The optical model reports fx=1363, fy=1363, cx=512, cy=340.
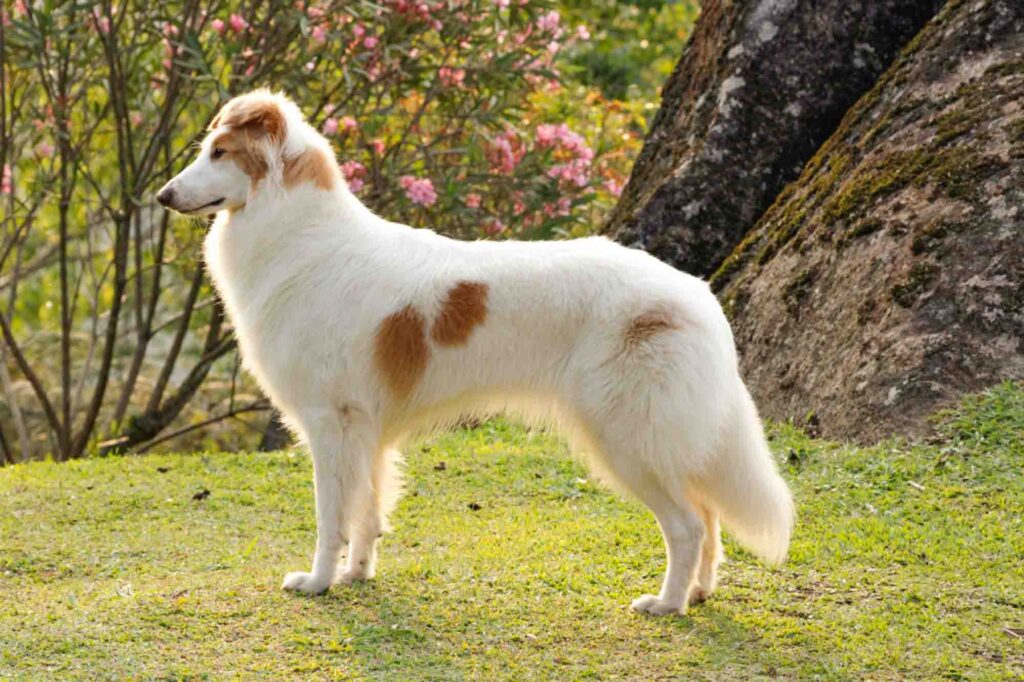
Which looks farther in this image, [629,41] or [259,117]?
[629,41]

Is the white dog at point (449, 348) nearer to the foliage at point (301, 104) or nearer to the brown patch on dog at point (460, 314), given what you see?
the brown patch on dog at point (460, 314)

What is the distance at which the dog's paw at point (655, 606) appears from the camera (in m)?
5.30

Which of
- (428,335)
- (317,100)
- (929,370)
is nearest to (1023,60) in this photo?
(929,370)

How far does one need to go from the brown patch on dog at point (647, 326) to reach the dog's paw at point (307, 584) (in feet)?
5.26

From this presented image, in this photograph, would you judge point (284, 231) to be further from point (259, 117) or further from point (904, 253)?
point (904, 253)

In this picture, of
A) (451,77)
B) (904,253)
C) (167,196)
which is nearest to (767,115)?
(904,253)

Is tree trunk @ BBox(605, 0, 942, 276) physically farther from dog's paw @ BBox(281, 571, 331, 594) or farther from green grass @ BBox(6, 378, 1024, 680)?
dog's paw @ BBox(281, 571, 331, 594)

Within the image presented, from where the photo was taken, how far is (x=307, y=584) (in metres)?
5.55

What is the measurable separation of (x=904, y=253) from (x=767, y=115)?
203cm

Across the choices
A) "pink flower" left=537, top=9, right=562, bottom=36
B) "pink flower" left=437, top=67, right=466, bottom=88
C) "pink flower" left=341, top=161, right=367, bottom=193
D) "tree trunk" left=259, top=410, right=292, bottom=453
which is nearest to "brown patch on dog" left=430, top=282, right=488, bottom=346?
"pink flower" left=341, top=161, right=367, bottom=193

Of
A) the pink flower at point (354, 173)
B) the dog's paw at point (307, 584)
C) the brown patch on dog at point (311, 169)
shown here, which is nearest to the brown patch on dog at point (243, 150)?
the brown patch on dog at point (311, 169)

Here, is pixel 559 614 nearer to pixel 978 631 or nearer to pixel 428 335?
pixel 428 335

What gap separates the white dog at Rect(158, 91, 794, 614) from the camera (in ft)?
17.0

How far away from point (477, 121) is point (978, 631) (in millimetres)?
6821
